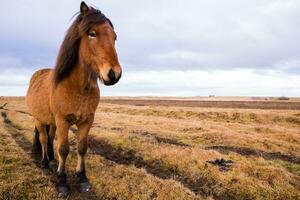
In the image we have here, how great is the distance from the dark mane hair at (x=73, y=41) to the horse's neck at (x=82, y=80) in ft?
0.51

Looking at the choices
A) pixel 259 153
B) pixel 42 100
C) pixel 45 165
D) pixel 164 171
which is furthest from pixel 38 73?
pixel 259 153

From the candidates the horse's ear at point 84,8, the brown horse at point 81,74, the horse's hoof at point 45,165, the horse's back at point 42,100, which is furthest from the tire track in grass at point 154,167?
the horse's ear at point 84,8

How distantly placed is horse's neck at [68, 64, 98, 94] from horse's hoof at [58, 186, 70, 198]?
253 centimetres

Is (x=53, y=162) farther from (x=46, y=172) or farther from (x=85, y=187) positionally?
(x=85, y=187)

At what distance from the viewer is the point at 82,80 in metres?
8.51

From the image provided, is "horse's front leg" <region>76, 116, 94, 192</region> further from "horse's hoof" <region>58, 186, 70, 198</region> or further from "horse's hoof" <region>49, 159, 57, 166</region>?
"horse's hoof" <region>49, 159, 57, 166</region>

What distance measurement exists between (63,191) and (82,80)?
287 centimetres

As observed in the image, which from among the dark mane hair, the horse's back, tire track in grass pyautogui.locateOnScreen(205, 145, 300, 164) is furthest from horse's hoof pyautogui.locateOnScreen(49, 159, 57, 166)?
tire track in grass pyautogui.locateOnScreen(205, 145, 300, 164)

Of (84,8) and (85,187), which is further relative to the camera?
(85,187)

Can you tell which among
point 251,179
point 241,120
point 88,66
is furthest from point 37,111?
point 241,120

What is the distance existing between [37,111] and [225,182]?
255 inches

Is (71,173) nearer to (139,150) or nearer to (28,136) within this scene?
(139,150)

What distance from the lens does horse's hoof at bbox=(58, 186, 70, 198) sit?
864 centimetres

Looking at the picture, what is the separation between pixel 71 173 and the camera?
1062 cm
